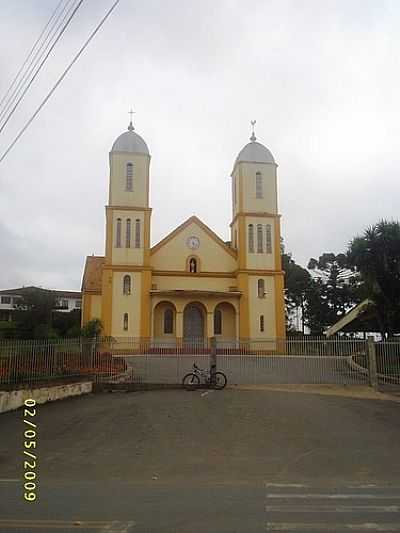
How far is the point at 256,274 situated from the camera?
34969mm

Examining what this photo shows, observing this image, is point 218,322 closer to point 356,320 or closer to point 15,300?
point 356,320

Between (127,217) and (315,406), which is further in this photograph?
(127,217)

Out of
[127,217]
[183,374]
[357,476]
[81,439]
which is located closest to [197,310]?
[127,217]

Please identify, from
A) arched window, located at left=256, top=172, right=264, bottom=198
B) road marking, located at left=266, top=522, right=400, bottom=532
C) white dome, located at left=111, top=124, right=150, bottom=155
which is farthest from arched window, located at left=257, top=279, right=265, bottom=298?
road marking, located at left=266, top=522, right=400, bottom=532

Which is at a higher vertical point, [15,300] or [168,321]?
[15,300]

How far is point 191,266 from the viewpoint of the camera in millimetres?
35906

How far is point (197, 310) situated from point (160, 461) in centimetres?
2603

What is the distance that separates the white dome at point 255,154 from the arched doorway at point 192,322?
417 inches

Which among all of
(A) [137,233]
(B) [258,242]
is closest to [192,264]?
(A) [137,233]

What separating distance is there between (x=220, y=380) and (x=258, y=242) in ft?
61.2

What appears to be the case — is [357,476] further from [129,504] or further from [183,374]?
[183,374]

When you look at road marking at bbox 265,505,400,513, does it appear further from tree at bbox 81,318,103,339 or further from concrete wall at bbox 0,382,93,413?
tree at bbox 81,318,103,339

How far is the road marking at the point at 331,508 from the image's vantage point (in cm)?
591

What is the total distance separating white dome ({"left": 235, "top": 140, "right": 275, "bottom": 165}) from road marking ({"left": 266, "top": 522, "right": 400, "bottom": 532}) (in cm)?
3281
